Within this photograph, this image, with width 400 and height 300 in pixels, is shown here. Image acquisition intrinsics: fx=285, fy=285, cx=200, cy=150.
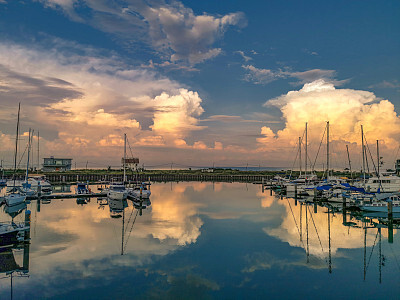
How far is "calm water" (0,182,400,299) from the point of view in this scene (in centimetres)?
1723

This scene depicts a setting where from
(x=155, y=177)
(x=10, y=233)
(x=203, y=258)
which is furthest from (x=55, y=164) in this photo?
(x=203, y=258)

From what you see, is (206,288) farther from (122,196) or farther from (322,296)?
(122,196)

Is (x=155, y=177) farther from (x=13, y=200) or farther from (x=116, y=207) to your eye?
(x=13, y=200)

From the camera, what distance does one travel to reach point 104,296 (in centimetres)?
1620

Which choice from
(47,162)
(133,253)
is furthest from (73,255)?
(47,162)

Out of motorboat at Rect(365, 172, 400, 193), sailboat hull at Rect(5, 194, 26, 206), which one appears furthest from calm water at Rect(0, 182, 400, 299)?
motorboat at Rect(365, 172, 400, 193)

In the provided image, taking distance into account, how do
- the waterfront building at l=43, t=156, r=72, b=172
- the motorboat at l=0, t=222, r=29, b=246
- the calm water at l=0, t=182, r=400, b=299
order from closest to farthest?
1. the calm water at l=0, t=182, r=400, b=299
2. the motorboat at l=0, t=222, r=29, b=246
3. the waterfront building at l=43, t=156, r=72, b=172

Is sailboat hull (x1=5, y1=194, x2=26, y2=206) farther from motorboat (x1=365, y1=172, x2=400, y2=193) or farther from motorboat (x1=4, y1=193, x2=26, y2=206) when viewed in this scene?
motorboat (x1=365, y1=172, x2=400, y2=193)

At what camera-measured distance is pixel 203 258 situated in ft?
74.9

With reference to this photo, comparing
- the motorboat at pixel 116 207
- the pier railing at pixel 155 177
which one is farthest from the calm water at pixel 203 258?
the pier railing at pixel 155 177

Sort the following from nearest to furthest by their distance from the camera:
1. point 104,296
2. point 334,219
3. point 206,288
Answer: point 104,296
point 206,288
point 334,219

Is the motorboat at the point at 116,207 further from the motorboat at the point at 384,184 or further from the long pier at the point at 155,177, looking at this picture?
the long pier at the point at 155,177

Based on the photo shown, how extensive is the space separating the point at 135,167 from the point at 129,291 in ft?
416

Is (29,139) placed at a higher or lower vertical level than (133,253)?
higher
